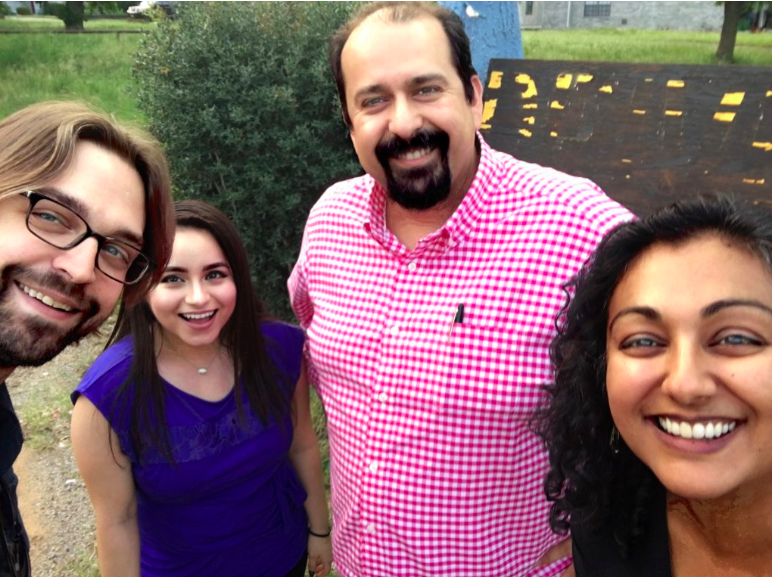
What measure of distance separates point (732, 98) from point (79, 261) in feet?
7.57

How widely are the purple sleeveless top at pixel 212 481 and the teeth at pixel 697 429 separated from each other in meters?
1.37

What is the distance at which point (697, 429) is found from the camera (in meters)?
1.15

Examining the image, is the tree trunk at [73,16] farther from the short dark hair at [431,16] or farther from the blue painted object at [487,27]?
the short dark hair at [431,16]

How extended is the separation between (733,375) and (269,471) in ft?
5.22

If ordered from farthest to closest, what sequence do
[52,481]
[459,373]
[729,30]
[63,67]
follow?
1. [63,67]
2. [729,30]
3. [52,481]
4. [459,373]

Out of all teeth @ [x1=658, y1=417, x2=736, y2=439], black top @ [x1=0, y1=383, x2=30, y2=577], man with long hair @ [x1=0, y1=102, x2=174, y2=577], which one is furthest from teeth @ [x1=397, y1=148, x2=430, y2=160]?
black top @ [x1=0, y1=383, x2=30, y2=577]

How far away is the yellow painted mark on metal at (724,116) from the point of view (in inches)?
93.0

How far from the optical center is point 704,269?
1157 millimetres

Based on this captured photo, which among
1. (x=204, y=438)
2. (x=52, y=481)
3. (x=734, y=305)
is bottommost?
(x=52, y=481)

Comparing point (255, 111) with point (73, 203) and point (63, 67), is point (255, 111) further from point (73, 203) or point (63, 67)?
point (63, 67)

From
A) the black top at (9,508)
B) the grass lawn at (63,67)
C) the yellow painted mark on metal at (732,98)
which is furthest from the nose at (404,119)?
the grass lawn at (63,67)

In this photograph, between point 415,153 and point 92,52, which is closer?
point 415,153

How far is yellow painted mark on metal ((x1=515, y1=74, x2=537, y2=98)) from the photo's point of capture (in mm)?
2928

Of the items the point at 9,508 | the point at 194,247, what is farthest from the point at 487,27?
the point at 9,508
